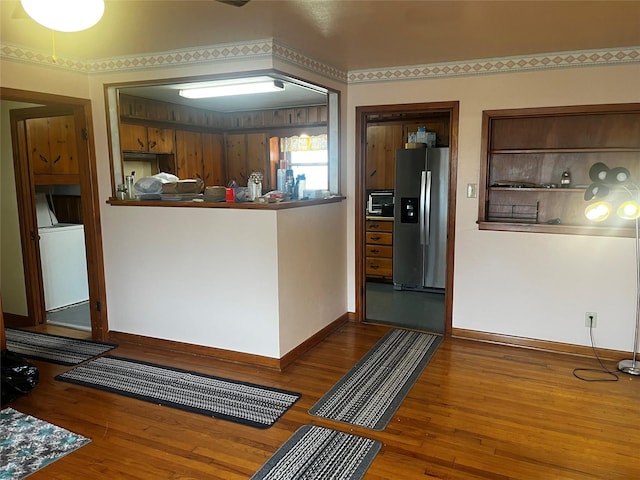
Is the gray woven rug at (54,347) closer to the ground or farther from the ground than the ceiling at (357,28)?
closer to the ground

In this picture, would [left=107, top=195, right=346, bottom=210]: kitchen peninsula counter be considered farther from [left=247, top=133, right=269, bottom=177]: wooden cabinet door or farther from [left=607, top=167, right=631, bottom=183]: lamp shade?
[left=247, top=133, right=269, bottom=177]: wooden cabinet door

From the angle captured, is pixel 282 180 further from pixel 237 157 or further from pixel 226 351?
pixel 237 157

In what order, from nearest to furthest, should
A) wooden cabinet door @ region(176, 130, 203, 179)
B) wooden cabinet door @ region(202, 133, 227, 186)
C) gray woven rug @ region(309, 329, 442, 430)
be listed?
gray woven rug @ region(309, 329, 442, 430) → wooden cabinet door @ region(176, 130, 203, 179) → wooden cabinet door @ region(202, 133, 227, 186)

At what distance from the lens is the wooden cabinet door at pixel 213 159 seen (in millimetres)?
6512

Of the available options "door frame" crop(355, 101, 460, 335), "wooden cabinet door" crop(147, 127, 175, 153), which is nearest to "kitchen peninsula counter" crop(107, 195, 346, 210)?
"door frame" crop(355, 101, 460, 335)

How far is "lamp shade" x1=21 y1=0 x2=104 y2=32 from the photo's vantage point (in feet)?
5.15

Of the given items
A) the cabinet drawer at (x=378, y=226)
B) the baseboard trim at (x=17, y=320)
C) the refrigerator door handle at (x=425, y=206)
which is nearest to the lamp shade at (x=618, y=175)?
the refrigerator door handle at (x=425, y=206)

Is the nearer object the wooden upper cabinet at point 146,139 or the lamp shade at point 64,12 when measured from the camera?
the lamp shade at point 64,12

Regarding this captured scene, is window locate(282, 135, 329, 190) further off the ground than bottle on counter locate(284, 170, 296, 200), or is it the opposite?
window locate(282, 135, 329, 190)

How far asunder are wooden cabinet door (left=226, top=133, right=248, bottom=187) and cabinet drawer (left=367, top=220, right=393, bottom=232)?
1953 mm

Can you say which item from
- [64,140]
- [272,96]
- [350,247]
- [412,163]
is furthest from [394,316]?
[64,140]

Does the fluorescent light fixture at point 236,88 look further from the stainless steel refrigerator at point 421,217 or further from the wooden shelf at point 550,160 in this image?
the stainless steel refrigerator at point 421,217

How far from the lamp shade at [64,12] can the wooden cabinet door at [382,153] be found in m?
4.78

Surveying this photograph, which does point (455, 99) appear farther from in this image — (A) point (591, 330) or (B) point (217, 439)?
(B) point (217, 439)
